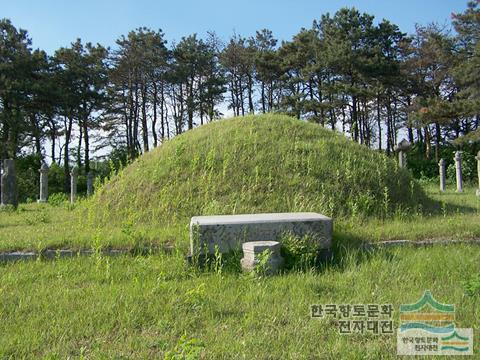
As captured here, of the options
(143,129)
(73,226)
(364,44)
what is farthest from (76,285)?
(143,129)

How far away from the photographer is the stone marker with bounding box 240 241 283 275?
13.2ft

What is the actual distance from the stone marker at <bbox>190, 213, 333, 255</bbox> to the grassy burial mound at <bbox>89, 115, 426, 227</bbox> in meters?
1.58

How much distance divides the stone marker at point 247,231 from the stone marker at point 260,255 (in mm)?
292

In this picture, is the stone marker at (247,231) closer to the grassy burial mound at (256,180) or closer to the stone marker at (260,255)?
the stone marker at (260,255)

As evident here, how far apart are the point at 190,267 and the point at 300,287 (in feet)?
4.14

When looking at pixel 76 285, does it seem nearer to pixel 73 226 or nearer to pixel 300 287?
pixel 300 287

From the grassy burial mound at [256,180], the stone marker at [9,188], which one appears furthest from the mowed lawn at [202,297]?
the stone marker at [9,188]

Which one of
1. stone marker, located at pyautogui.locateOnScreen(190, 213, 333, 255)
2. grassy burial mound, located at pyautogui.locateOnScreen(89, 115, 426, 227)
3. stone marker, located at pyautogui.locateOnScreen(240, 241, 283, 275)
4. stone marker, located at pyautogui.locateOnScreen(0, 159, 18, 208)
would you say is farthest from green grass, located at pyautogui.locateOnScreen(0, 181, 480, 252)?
stone marker, located at pyautogui.locateOnScreen(0, 159, 18, 208)

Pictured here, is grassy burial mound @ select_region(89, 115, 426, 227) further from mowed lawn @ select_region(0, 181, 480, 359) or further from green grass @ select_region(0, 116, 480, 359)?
mowed lawn @ select_region(0, 181, 480, 359)

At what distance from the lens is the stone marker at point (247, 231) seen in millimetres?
4426

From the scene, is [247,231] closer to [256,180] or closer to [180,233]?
[180,233]

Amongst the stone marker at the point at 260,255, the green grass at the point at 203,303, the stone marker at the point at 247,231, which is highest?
the stone marker at the point at 247,231

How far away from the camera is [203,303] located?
10.8ft

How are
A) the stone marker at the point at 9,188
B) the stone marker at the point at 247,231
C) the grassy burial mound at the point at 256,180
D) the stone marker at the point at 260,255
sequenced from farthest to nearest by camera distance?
the stone marker at the point at 9,188 < the grassy burial mound at the point at 256,180 < the stone marker at the point at 247,231 < the stone marker at the point at 260,255
